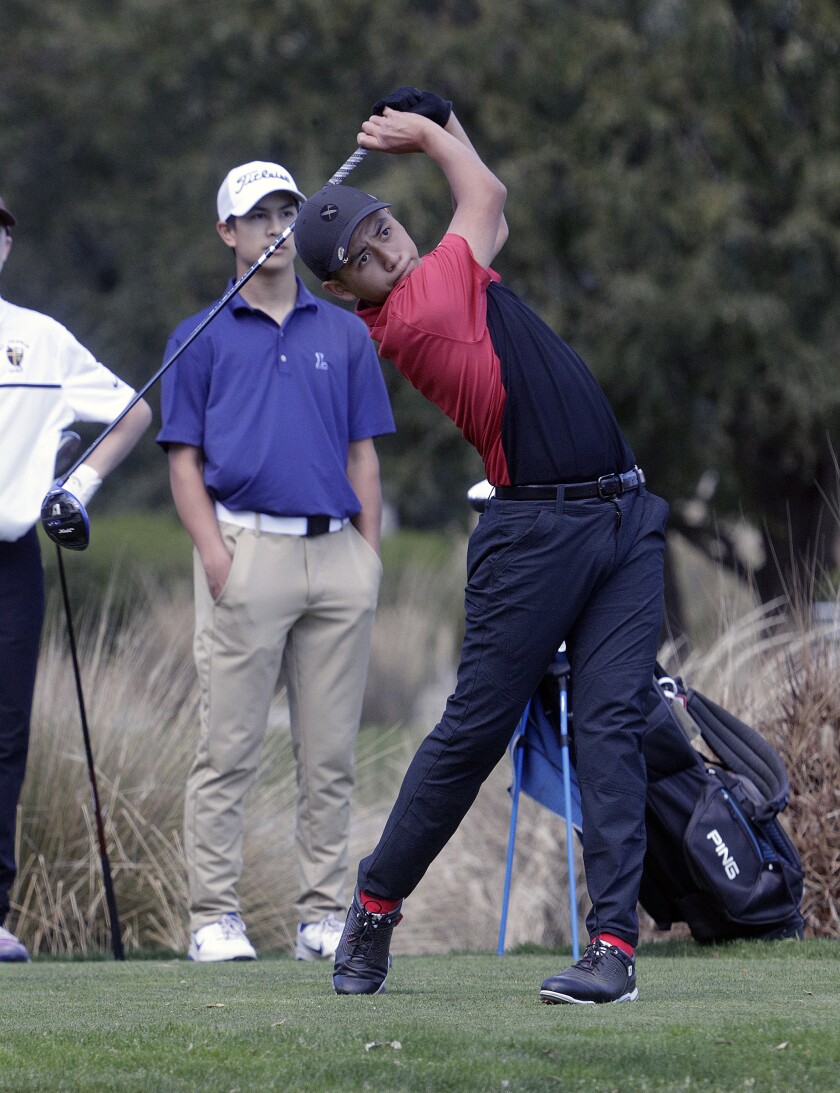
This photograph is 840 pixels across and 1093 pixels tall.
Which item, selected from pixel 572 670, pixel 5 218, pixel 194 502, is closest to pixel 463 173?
pixel 572 670

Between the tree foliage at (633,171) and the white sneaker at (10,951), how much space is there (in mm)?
6026

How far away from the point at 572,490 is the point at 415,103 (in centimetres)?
98

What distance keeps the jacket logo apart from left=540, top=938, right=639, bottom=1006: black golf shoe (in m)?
1.21

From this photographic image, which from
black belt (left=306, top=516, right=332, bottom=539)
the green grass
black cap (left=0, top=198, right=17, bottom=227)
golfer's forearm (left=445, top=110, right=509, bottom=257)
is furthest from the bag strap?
black cap (left=0, top=198, right=17, bottom=227)

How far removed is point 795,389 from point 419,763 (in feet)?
24.3

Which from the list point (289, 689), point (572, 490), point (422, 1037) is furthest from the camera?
point (289, 689)

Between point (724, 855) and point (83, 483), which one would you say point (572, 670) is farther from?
point (83, 483)

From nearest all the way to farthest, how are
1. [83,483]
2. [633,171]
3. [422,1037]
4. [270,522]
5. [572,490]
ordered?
[422,1037] → [572,490] → [83,483] → [270,522] → [633,171]

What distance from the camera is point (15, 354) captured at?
213 inches

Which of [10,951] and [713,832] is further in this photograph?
[10,951]

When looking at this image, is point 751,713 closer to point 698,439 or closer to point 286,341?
point 286,341

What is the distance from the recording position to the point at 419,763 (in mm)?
4102

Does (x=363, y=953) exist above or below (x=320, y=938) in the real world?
above

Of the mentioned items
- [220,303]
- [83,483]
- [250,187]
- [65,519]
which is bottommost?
[65,519]
